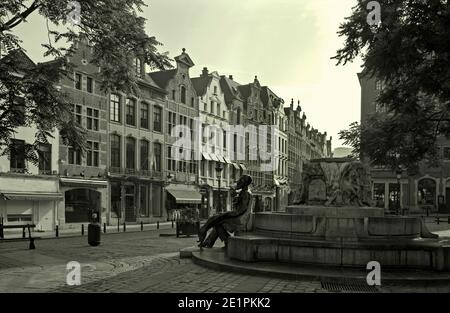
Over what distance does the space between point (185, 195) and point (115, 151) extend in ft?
32.4

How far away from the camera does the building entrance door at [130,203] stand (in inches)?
1501

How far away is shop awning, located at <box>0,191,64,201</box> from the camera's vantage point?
27.1 meters

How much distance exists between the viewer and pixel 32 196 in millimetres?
28594

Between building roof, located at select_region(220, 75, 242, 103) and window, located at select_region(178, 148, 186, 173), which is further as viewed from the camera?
building roof, located at select_region(220, 75, 242, 103)

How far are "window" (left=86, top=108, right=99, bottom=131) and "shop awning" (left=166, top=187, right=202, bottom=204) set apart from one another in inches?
410

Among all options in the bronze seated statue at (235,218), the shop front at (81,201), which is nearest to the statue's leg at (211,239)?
the bronze seated statue at (235,218)

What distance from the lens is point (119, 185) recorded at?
1463 inches

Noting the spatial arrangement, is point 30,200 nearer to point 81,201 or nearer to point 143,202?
point 81,201

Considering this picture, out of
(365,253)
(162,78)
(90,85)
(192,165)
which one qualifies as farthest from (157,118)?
(365,253)

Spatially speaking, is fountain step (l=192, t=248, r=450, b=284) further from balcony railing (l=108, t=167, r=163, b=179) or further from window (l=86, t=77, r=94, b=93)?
balcony railing (l=108, t=167, r=163, b=179)

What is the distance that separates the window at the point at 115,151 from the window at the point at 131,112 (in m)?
2.07

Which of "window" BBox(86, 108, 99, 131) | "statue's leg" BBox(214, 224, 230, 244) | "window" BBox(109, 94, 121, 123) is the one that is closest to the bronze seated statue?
"statue's leg" BBox(214, 224, 230, 244)

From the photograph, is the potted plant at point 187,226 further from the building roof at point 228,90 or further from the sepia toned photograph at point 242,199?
the building roof at point 228,90
